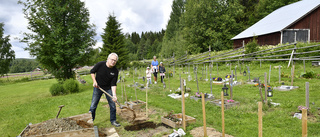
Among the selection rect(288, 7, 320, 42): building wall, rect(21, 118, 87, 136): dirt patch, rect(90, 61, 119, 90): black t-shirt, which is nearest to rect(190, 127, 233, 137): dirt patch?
rect(90, 61, 119, 90): black t-shirt

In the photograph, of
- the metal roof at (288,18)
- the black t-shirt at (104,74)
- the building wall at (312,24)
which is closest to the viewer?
the black t-shirt at (104,74)

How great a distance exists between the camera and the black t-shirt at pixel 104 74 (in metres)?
5.14

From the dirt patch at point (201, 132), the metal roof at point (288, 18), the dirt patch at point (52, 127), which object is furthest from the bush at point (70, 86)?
the metal roof at point (288, 18)

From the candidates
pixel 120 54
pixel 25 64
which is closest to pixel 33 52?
pixel 120 54

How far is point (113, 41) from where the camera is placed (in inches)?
1126

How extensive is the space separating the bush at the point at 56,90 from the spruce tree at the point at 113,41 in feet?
48.3

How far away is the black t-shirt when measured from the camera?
5.14m

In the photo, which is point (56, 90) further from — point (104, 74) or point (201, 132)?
point (201, 132)

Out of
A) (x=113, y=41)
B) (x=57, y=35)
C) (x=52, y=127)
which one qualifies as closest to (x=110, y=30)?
(x=113, y=41)

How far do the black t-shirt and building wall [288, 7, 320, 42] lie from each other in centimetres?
2054

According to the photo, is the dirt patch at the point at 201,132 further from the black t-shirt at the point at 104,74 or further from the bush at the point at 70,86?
Result: the bush at the point at 70,86

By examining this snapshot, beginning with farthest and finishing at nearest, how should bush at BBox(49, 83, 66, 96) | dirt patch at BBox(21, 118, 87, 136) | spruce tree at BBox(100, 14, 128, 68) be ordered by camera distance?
spruce tree at BBox(100, 14, 128, 68)
bush at BBox(49, 83, 66, 96)
dirt patch at BBox(21, 118, 87, 136)

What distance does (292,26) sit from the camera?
18.9 metres

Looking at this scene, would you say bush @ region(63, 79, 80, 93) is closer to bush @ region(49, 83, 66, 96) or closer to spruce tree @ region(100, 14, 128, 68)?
bush @ region(49, 83, 66, 96)
